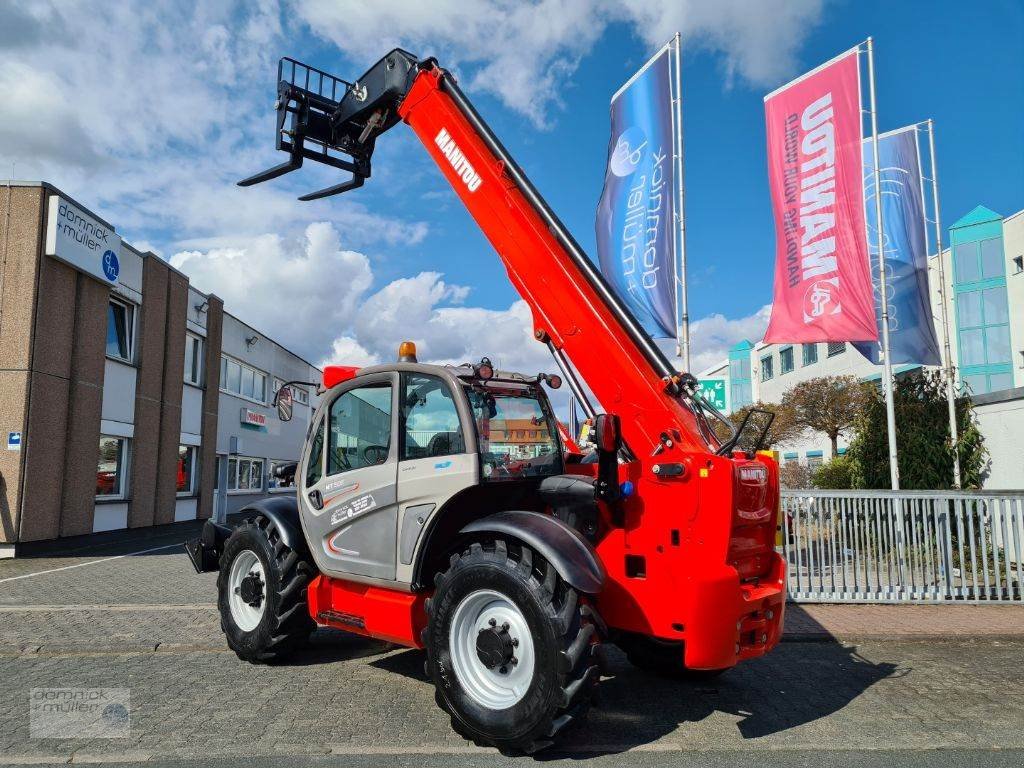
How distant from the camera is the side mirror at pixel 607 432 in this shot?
428cm

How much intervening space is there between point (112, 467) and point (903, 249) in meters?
17.2

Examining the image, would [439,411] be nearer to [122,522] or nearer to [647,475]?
[647,475]

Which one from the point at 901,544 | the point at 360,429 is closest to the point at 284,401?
the point at 360,429

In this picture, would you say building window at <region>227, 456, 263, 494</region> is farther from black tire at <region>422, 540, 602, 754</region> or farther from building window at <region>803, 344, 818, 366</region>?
building window at <region>803, 344, 818, 366</region>

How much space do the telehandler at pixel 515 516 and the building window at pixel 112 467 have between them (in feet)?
40.4

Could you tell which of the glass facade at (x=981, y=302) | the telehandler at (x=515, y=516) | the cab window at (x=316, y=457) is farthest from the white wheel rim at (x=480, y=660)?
the glass facade at (x=981, y=302)

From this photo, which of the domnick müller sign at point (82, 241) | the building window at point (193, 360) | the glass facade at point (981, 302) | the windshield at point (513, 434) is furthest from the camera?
the glass facade at point (981, 302)

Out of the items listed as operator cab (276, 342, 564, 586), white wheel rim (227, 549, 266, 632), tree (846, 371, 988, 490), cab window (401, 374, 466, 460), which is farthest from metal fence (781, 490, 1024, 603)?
white wheel rim (227, 549, 266, 632)

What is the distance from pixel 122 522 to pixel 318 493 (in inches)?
549

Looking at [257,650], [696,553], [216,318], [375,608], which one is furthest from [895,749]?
[216,318]

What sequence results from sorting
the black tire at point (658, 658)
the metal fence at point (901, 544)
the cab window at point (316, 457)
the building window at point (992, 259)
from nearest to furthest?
the black tire at point (658, 658) < the cab window at point (316, 457) < the metal fence at point (901, 544) < the building window at point (992, 259)

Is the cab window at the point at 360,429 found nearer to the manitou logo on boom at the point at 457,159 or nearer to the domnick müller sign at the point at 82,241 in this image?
the manitou logo on boom at the point at 457,159

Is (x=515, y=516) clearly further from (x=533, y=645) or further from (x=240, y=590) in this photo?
(x=240, y=590)

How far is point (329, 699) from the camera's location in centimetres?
505
